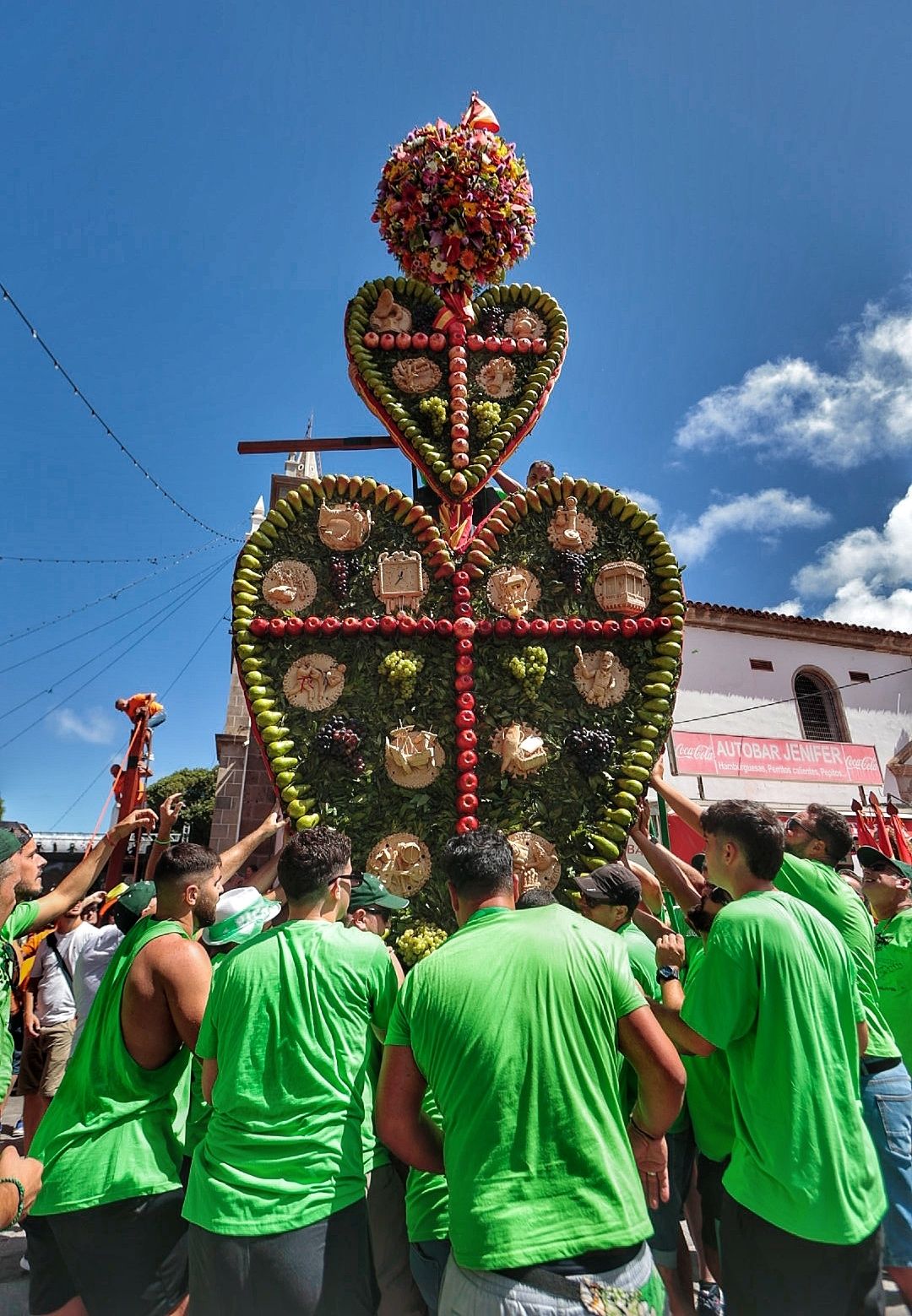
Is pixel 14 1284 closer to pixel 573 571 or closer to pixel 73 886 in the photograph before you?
pixel 73 886

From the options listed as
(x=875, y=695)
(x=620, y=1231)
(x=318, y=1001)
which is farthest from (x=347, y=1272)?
(x=875, y=695)

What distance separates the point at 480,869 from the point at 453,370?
4.72 meters

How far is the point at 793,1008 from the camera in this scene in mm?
2162

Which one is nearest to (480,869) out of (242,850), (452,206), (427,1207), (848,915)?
(427,1207)

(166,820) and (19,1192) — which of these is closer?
(19,1192)

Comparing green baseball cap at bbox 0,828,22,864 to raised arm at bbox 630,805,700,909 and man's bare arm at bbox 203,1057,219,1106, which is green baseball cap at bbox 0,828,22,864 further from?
raised arm at bbox 630,805,700,909

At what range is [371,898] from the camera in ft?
11.2

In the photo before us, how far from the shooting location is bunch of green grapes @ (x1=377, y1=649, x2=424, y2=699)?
16.2ft

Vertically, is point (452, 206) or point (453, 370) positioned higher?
point (452, 206)

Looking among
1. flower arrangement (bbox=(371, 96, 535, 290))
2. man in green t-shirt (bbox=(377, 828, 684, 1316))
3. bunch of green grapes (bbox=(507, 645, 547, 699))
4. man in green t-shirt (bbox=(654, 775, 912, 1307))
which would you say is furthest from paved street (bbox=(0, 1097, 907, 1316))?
flower arrangement (bbox=(371, 96, 535, 290))

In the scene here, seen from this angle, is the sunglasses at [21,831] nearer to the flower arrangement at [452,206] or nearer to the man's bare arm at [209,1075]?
the man's bare arm at [209,1075]

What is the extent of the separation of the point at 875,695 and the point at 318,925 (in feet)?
54.2

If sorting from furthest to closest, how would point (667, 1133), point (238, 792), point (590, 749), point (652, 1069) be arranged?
point (238, 792), point (590, 749), point (667, 1133), point (652, 1069)

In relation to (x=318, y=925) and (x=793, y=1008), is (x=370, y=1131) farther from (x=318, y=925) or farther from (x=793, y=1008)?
(x=793, y=1008)
